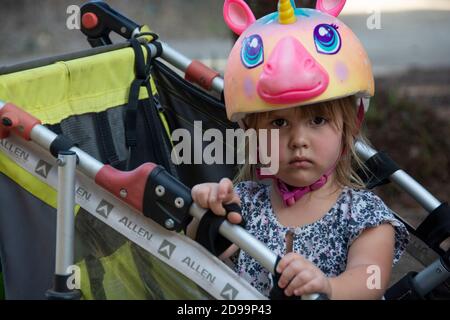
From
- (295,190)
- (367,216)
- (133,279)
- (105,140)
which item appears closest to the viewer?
(133,279)

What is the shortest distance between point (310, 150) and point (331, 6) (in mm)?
521

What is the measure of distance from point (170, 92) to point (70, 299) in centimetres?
135

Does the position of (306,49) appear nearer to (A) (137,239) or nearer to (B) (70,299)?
(A) (137,239)

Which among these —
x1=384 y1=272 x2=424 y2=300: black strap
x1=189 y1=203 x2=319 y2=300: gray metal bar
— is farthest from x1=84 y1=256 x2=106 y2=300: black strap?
x1=384 y1=272 x2=424 y2=300: black strap

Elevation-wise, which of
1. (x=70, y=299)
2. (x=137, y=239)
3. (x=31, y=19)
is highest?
(x=31, y=19)

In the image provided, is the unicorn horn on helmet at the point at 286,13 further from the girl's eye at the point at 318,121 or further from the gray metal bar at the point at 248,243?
the gray metal bar at the point at 248,243

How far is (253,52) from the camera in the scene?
2.81 metres

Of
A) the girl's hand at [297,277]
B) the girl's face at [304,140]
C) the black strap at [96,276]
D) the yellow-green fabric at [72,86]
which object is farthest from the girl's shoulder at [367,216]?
the yellow-green fabric at [72,86]

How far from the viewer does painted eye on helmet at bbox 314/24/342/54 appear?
2.77 metres

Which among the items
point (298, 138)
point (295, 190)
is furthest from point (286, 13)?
point (295, 190)

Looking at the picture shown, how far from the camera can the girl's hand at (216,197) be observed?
2.58 meters

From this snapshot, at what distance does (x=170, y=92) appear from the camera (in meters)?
3.84

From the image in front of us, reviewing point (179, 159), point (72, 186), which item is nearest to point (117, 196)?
point (72, 186)

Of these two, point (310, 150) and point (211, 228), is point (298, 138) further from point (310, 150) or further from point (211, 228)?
point (211, 228)
